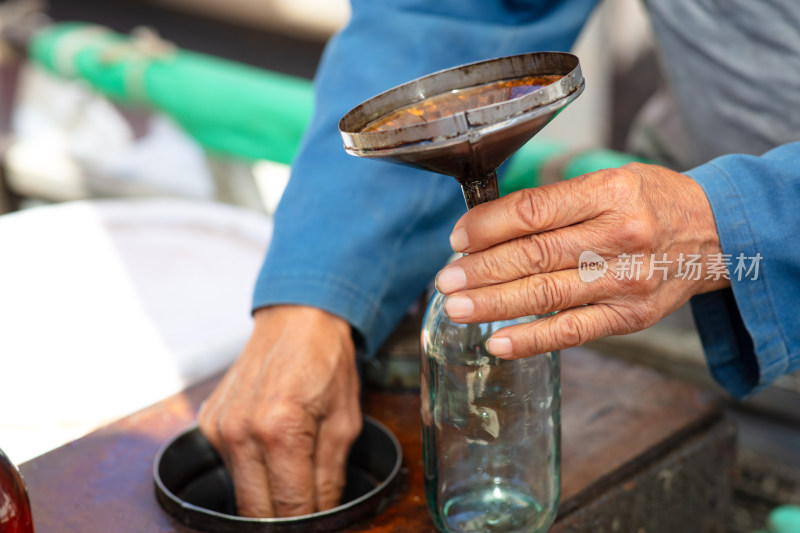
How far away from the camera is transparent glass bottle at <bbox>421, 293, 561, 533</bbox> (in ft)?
2.73

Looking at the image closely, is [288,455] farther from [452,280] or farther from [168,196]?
[168,196]

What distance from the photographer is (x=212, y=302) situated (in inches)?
54.7

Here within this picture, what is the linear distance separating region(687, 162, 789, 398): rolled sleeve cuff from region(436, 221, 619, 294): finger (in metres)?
0.19

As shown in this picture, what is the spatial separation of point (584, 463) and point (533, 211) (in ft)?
1.35

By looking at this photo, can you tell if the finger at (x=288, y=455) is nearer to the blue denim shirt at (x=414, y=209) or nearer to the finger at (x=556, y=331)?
the blue denim shirt at (x=414, y=209)

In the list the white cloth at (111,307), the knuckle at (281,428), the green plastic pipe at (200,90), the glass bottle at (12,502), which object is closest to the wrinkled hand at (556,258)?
the knuckle at (281,428)

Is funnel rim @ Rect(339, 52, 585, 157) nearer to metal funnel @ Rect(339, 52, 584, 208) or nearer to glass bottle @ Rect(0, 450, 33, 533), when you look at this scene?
metal funnel @ Rect(339, 52, 584, 208)

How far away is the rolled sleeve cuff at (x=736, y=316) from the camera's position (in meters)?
0.88

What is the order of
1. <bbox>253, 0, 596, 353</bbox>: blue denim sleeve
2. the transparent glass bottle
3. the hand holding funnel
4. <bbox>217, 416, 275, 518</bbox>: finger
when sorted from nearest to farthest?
the hand holding funnel < the transparent glass bottle < <bbox>217, 416, 275, 518</bbox>: finger < <bbox>253, 0, 596, 353</bbox>: blue denim sleeve

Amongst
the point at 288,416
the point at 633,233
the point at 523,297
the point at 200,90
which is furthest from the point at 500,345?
the point at 200,90

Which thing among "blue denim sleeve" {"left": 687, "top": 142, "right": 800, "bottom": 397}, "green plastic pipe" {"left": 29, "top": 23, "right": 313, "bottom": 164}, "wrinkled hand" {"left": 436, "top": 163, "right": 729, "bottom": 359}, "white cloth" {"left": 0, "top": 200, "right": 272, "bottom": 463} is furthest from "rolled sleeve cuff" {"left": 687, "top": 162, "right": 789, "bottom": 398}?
"green plastic pipe" {"left": 29, "top": 23, "right": 313, "bottom": 164}

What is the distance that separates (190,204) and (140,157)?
3.59ft

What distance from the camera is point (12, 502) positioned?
0.72 m

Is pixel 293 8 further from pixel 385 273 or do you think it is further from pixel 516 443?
pixel 516 443
